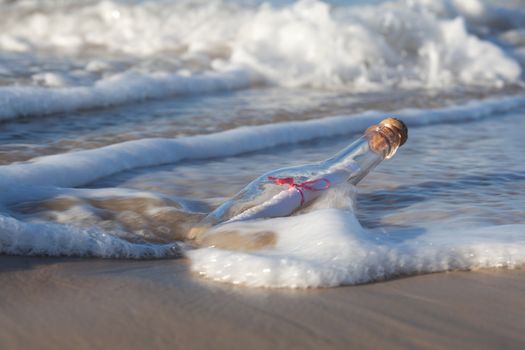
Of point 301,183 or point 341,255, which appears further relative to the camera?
point 301,183

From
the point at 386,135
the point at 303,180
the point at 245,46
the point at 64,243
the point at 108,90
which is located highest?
the point at 245,46

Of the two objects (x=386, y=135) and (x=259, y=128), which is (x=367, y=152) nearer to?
(x=386, y=135)

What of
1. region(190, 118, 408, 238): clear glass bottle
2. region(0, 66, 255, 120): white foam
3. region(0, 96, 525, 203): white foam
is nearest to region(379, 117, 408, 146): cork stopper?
region(190, 118, 408, 238): clear glass bottle

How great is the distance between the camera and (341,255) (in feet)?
6.44

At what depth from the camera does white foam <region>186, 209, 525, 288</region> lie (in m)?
1.89

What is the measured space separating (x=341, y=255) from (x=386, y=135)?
32.7 inches

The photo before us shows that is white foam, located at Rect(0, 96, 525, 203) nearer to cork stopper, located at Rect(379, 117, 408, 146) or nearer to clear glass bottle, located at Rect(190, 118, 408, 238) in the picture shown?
clear glass bottle, located at Rect(190, 118, 408, 238)

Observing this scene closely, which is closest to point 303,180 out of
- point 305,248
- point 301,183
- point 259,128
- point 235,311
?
point 301,183

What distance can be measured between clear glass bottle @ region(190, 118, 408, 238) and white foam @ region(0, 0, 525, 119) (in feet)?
9.41

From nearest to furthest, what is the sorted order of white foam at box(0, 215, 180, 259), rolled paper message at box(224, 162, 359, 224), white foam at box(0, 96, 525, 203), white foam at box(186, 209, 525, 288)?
white foam at box(186, 209, 525, 288) < white foam at box(0, 215, 180, 259) < rolled paper message at box(224, 162, 359, 224) < white foam at box(0, 96, 525, 203)

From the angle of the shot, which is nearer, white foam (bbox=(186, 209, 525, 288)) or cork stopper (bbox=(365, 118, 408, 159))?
white foam (bbox=(186, 209, 525, 288))

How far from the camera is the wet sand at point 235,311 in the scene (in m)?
1.54

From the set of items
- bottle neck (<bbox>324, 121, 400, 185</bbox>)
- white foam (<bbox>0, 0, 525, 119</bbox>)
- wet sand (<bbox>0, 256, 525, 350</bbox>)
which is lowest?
wet sand (<bbox>0, 256, 525, 350</bbox>)

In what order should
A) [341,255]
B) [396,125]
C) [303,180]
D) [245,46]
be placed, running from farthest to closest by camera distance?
[245,46] < [396,125] < [303,180] < [341,255]
